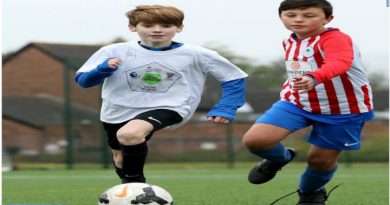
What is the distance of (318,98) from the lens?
6.68 metres

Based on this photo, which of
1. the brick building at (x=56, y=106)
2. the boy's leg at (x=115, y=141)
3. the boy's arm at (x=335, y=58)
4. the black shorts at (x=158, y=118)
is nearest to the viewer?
the boy's arm at (x=335, y=58)

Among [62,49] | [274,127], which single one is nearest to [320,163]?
[274,127]

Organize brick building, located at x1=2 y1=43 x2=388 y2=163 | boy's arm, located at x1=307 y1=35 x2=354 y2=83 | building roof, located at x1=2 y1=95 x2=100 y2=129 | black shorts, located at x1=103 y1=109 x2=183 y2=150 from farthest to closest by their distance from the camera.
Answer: building roof, located at x1=2 y1=95 x2=100 y2=129 < brick building, located at x1=2 y1=43 x2=388 y2=163 < black shorts, located at x1=103 y1=109 x2=183 y2=150 < boy's arm, located at x1=307 y1=35 x2=354 y2=83

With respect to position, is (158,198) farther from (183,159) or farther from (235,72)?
(183,159)

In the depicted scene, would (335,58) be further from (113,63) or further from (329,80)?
(113,63)

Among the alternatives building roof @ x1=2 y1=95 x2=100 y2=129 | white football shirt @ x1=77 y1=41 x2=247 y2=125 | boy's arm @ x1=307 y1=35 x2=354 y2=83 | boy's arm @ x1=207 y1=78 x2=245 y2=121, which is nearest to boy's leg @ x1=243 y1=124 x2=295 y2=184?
boy's arm @ x1=207 y1=78 x2=245 y2=121

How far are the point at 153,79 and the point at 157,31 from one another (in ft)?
1.09

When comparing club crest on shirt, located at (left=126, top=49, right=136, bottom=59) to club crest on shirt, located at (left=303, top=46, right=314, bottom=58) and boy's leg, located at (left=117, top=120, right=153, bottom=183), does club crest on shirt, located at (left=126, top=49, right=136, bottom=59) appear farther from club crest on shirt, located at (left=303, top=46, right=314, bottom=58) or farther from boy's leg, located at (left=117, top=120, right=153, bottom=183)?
club crest on shirt, located at (left=303, top=46, right=314, bottom=58)

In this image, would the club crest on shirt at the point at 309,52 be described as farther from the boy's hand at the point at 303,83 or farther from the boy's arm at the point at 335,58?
the boy's hand at the point at 303,83

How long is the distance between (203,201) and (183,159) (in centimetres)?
1471

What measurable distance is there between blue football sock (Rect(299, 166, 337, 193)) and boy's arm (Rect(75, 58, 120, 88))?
151 centimetres

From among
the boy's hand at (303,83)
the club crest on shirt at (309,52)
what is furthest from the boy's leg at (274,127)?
the boy's hand at (303,83)

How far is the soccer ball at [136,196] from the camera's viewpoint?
19.1 ft

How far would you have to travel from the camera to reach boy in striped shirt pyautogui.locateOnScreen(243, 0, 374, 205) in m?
6.54
